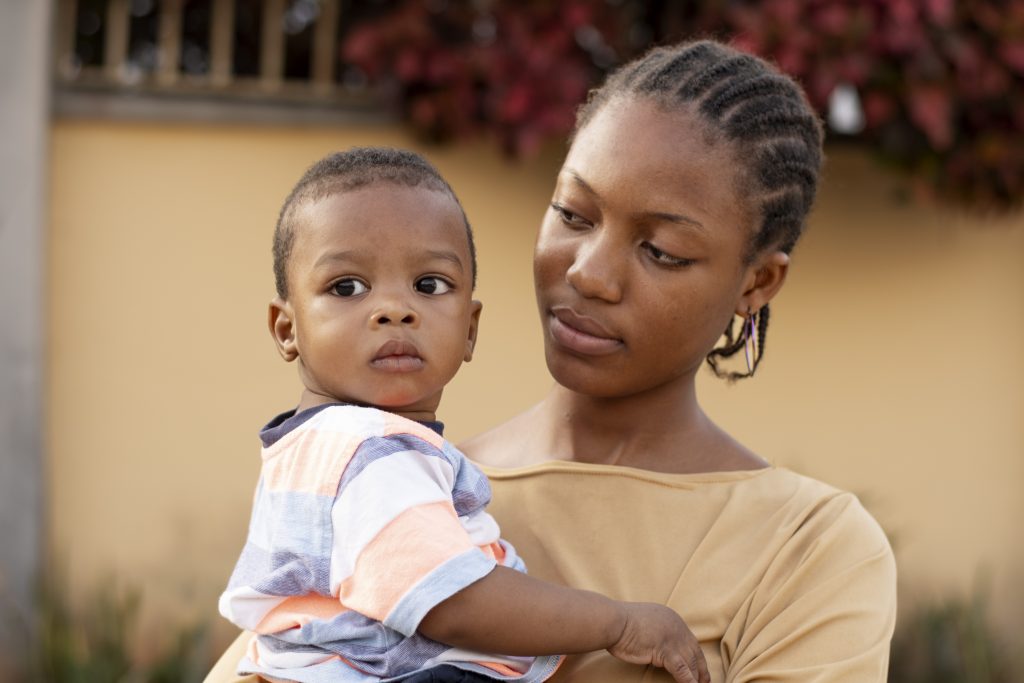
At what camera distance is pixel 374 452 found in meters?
1.88

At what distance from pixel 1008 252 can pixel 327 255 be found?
3.99 m

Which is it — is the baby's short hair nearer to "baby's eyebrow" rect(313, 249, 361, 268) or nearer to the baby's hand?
"baby's eyebrow" rect(313, 249, 361, 268)

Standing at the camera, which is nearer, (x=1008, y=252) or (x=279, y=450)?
(x=279, y=450)

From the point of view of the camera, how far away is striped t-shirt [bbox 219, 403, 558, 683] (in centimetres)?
183

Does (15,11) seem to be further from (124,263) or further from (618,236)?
(618,236)

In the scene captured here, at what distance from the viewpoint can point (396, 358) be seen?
2016mm

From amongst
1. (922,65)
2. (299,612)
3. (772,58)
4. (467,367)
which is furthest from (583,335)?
(467,367)

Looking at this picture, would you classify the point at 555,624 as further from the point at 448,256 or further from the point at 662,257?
the point at 662,257

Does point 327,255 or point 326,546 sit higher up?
point 327,255

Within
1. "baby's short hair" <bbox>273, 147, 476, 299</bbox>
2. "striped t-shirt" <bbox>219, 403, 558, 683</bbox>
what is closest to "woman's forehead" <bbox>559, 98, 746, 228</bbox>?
"baby's short hair" <bbox>273, 147, 476, 299</bbox>

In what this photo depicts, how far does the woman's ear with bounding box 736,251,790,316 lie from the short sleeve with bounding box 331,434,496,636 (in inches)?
34.3

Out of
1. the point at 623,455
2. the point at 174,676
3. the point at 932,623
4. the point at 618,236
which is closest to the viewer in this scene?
the point at 618,236


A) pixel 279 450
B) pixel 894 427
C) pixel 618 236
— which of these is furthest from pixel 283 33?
pixel 279 450

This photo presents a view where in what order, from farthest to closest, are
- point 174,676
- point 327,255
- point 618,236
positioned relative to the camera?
point 174,676 → point 618,236 → point 327,255
